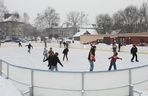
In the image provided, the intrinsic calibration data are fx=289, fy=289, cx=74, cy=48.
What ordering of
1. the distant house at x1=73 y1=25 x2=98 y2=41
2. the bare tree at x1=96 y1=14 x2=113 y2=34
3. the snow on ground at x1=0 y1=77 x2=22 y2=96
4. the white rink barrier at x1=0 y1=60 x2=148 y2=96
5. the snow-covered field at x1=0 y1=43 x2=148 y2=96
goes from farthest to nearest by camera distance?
the bare tree at x1=96 y1=14 x2=113 y2=34, the distant house at x1=73 y1=25 x2=98 y2=41, the snow-covered field at x1=0 y1=43 x2=148 y2=96, the white rink barrier at x1=0 y1=60 x2=148 y2=96, the snow on ground at x1=0 y1=77 x2=22 y2=96

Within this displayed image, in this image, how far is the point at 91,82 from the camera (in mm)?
6895

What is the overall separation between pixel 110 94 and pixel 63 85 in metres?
1.17

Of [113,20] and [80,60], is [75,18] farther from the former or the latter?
[80,60]

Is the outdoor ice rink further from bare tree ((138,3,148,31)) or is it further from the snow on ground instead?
bare tree ((138,3,148,31))

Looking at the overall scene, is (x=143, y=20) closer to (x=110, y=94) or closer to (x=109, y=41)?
(x=109, y=41)

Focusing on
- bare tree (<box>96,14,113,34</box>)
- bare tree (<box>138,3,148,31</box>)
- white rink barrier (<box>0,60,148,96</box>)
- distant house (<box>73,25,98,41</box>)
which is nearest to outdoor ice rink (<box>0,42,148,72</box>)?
white rink barrier (<box>0,60,148,96</box>)

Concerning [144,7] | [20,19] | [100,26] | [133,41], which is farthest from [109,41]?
[20,19]

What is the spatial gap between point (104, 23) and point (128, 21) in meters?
10.4

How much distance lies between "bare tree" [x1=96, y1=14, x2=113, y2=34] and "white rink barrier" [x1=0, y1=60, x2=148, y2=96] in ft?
238

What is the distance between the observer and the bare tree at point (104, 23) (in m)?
80.7

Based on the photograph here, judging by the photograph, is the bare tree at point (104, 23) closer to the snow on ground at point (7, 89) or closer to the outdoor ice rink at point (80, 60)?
the outdoor ice rink at point (80, 60)

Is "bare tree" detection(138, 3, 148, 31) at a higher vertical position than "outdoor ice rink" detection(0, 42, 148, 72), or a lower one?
higher

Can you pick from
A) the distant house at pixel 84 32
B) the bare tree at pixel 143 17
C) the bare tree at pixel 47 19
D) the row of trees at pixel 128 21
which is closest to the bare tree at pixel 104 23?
the row of trees at pixel 128 21

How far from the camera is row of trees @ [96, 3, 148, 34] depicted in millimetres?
69875
